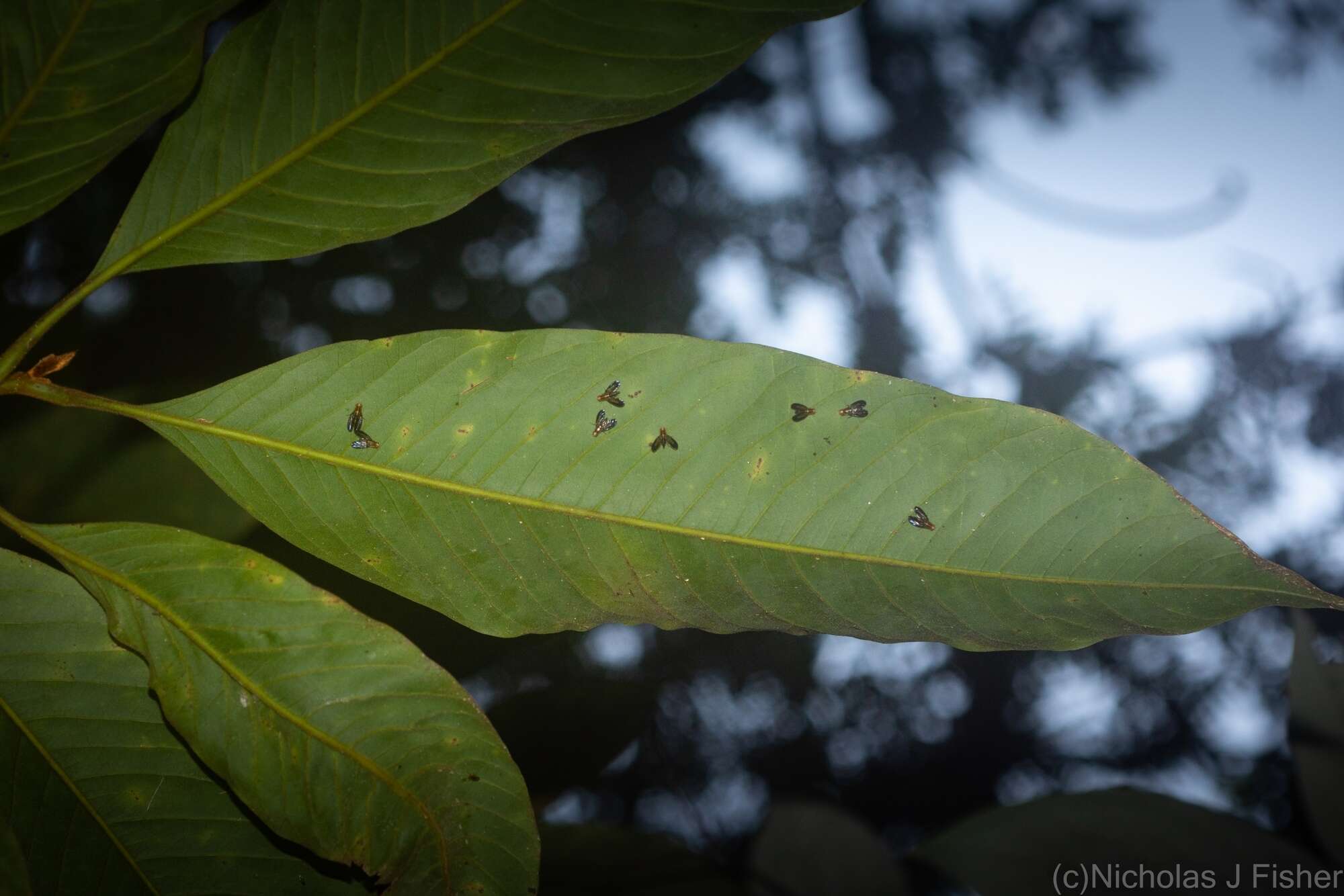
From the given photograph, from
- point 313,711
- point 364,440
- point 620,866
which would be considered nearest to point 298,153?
point 364,440

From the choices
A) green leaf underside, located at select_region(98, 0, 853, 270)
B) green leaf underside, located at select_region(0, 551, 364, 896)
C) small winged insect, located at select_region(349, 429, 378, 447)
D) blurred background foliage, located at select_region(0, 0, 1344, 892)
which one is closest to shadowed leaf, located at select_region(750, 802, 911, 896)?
blurred background foliage, located at select_region(0, 0, 1344, 892)

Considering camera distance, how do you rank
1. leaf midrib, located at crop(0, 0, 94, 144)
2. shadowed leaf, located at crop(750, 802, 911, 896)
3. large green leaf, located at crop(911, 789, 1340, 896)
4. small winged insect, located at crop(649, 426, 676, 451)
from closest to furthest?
leaf midrib, located at crop(0, 0, 94, 144) → small winged insect, located at crop(649, 426, 676, 451) → large green leaf, located at crop(911, 789, 1340, 896) → shadowed leaf, located at crop(750, 802, 911, 896)

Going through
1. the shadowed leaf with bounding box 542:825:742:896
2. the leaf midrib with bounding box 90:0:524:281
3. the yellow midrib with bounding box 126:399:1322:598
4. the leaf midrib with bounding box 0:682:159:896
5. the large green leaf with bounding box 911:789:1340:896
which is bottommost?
the shadowed leaf with bounding box 542:825:742:896

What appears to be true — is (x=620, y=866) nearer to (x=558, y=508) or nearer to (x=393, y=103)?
(x=558, y=508)

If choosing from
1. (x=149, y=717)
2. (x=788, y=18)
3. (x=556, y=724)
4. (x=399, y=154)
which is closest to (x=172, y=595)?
(x=149, y=717)

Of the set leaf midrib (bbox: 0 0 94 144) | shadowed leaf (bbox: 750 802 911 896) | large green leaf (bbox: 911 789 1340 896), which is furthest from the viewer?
shadowed leaf (bbox: 750 802 911 896)

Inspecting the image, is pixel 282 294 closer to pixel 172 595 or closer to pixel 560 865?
pixel 172 595

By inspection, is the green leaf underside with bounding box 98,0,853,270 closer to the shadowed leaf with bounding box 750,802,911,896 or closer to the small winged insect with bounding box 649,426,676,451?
the small winged insect with bounding box 649,426,676,451
